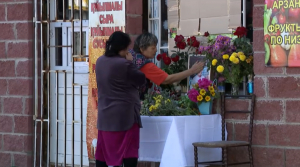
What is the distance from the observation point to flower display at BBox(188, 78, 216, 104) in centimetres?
691

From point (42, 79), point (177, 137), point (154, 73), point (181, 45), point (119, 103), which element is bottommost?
point (177, 137)

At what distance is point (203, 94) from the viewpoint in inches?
272

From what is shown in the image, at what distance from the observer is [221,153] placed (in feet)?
23.1

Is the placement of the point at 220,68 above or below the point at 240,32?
below

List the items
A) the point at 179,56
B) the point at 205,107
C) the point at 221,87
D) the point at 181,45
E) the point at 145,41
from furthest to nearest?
the point at 179,56 → the point at 181,45 → the point at 221,87 → the point at 205,107 → the point at 145,41

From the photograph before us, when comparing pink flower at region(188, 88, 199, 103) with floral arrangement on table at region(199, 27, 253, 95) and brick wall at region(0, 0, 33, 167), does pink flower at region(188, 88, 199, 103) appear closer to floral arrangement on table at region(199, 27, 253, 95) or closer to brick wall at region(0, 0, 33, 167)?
floral arrangement on table at region(199, 27, 253, 95)

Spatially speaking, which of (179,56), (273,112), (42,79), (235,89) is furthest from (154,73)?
(42,79)

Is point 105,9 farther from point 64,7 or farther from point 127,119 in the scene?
point 127,119

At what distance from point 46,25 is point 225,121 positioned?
104 inches

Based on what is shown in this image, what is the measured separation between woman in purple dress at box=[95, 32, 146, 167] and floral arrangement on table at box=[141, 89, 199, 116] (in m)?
0.46

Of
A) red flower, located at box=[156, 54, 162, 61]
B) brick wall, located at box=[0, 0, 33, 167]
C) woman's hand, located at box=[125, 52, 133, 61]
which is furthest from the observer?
brick wall, located at box=[0, 0, 33, 167]

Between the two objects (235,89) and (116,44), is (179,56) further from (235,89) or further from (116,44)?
(116,44)

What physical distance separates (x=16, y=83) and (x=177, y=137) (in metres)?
2.61

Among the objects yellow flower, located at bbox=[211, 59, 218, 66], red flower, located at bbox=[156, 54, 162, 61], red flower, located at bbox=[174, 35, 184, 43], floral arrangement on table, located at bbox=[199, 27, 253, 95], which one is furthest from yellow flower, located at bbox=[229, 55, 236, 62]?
red flower, located at bbox=[156, 54, 162, 61]
